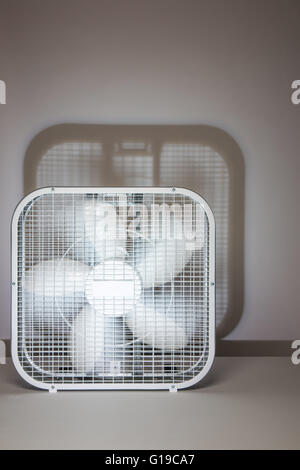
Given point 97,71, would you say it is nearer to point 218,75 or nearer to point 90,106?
point 90,106

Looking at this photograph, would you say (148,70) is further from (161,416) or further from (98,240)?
(161,416)

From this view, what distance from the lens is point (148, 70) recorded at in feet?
6.82

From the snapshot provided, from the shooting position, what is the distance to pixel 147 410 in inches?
59.2

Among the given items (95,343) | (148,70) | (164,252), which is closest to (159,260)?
(164,252)

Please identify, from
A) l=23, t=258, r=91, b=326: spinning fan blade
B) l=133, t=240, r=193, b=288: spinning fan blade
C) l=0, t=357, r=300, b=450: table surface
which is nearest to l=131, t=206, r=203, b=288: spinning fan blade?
l=133, t=240, r=193, b=288: spinning fan blade

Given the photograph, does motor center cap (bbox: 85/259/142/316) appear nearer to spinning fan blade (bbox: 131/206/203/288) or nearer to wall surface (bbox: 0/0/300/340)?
spinning fan blade (bbox: 131/206/203/288)

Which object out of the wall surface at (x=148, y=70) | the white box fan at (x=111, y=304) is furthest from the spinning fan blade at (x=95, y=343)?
the wall surface at (x=148, y=70)

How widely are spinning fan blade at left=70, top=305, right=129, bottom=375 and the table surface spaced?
83 millimetres

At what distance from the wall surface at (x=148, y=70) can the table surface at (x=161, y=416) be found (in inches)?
25.2

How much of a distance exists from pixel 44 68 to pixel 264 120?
0.90 metres

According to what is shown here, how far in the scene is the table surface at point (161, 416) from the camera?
1283 millimetres

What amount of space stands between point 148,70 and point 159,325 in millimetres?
1027

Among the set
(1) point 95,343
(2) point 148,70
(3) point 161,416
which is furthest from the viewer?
(2) point 148,70

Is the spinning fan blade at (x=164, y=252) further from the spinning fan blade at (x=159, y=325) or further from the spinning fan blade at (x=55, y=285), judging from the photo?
the spinning fan blade at (x=55, y=285)
